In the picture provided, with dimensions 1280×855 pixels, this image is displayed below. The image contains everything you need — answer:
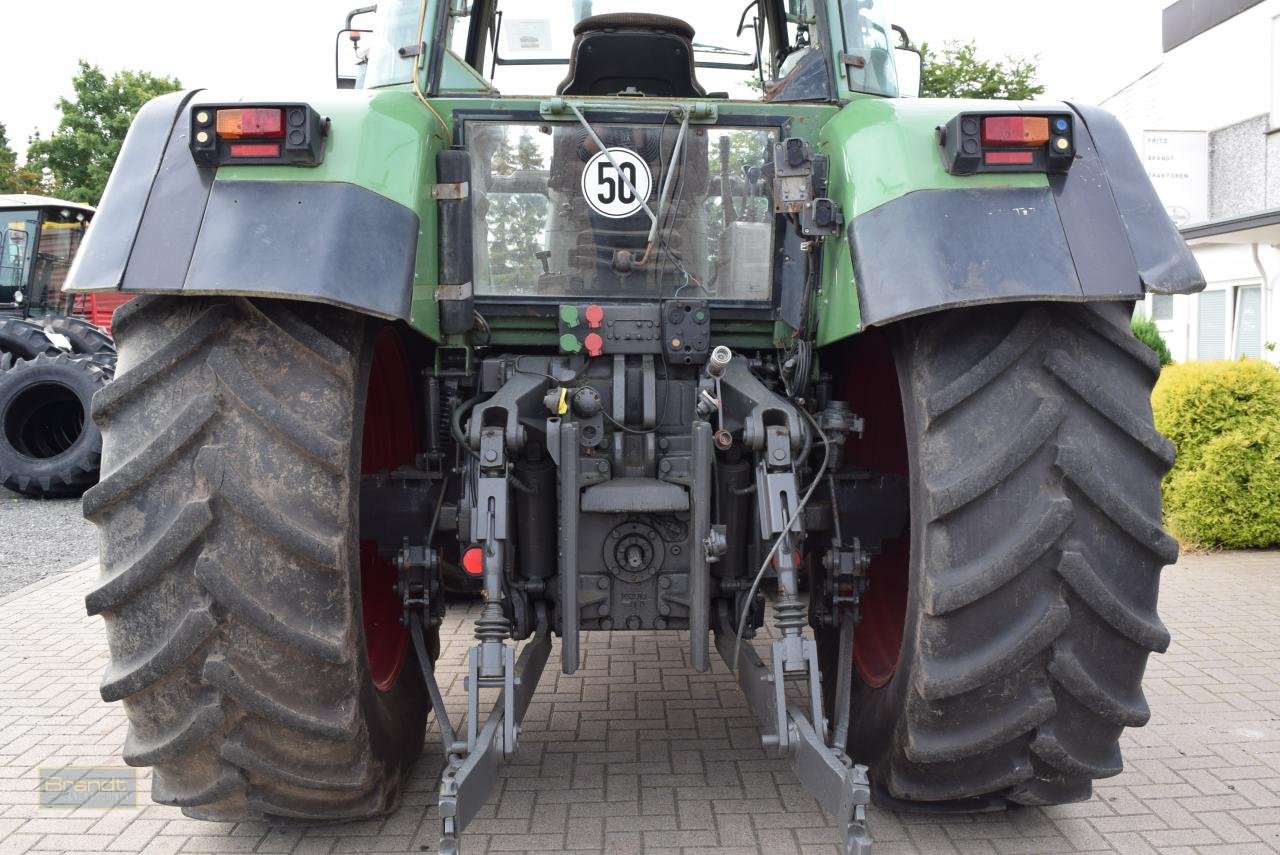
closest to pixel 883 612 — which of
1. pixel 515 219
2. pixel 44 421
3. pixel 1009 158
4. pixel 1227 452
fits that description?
pixel 1009 158

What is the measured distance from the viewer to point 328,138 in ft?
9.21

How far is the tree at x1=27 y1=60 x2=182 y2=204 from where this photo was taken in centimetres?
3397

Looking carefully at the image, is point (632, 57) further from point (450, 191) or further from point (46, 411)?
point (46, 411)

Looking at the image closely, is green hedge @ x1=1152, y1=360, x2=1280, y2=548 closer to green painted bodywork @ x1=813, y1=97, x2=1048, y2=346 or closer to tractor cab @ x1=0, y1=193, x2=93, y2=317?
green painted bodywork @ x1=813, y1=97, x2=1048, y2=346

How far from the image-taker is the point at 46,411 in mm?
12047

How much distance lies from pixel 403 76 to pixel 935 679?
8.73 ft

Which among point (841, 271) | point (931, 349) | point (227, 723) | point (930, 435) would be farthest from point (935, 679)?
point (227, 723)

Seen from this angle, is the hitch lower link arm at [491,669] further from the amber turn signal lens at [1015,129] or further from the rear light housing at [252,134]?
the amber turn signal lens at [1015,129]

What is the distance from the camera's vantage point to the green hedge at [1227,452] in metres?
7.85

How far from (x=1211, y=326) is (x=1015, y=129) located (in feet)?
47.9

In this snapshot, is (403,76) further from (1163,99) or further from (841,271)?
(1163,99)

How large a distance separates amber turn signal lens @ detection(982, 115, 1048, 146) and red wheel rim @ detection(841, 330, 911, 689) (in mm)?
985

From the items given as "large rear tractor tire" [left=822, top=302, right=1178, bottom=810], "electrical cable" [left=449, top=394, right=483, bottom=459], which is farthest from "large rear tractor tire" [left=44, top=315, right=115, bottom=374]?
"large rear tractor tire" [left=822, top=302, right=1178, bottom=810]

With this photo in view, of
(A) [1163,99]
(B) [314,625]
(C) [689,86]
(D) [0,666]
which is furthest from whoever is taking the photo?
(A) [1163,99]
